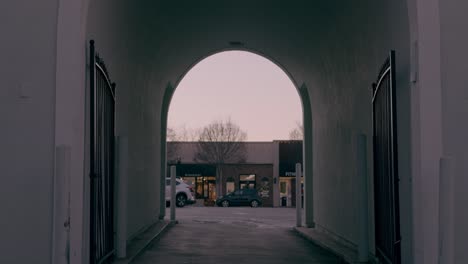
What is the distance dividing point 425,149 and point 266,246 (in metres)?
7.37

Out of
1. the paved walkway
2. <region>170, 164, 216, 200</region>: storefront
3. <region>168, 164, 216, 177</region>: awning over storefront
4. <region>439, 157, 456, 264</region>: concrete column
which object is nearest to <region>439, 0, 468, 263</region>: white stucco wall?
<region>439, 157, 456, 264</region>: concrete column

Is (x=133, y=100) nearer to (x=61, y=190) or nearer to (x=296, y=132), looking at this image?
(x=61, y=190)

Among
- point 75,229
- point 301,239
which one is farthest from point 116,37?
point 301,239

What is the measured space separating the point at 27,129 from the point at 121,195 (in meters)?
3.54

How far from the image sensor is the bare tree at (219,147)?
49.1m

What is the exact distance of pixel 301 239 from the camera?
14.6 metres

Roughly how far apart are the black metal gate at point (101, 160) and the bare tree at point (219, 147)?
38.6 m

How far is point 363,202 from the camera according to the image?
9336 millimetres

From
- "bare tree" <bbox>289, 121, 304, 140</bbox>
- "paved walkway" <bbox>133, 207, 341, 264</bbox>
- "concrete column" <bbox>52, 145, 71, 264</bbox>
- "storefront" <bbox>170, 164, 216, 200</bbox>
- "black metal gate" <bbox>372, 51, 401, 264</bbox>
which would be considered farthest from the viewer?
"bare tree" <bbox>289, 121, 304, 140</bbox>

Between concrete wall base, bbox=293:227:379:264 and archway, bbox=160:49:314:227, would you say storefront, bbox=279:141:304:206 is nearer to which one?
archway, bbox=160:49:314:227

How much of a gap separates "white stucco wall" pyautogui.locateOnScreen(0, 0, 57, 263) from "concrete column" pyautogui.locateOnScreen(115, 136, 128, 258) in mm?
3347

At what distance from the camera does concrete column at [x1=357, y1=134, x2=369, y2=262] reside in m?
9.24

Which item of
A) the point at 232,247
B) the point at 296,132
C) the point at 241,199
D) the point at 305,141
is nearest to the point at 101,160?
the point at 232,247

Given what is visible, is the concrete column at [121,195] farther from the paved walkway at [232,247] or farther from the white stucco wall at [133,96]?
the white stucco wall at [133,96]
